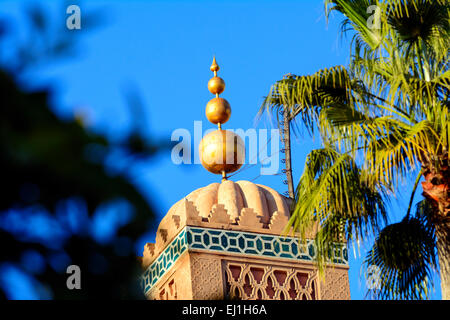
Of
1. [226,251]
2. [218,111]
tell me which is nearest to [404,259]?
[226,251]

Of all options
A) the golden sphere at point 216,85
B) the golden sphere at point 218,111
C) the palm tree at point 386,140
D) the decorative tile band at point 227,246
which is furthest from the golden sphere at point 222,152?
the palm tree at point 386,140

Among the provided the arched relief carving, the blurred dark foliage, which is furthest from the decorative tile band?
the blurred dark foliage

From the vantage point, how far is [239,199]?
45.2 ft

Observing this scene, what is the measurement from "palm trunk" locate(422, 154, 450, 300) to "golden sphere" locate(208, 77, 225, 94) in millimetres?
Answer: 8216

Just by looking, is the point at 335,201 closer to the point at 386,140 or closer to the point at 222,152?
the point at 386,140

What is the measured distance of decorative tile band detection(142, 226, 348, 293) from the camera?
42.1ft

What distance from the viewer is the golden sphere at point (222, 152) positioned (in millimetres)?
14656

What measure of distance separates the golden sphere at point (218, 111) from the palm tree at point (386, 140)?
6.25m

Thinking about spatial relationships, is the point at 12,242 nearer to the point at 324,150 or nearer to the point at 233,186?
the point at 324,150

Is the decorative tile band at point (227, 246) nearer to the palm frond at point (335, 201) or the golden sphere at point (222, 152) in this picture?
the golden sphere at point (222, 152)

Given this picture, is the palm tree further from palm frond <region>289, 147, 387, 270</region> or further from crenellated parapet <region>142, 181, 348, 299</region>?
crenellated parapet <region>142, 181, 348, 299</region>

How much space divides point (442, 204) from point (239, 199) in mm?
6260
